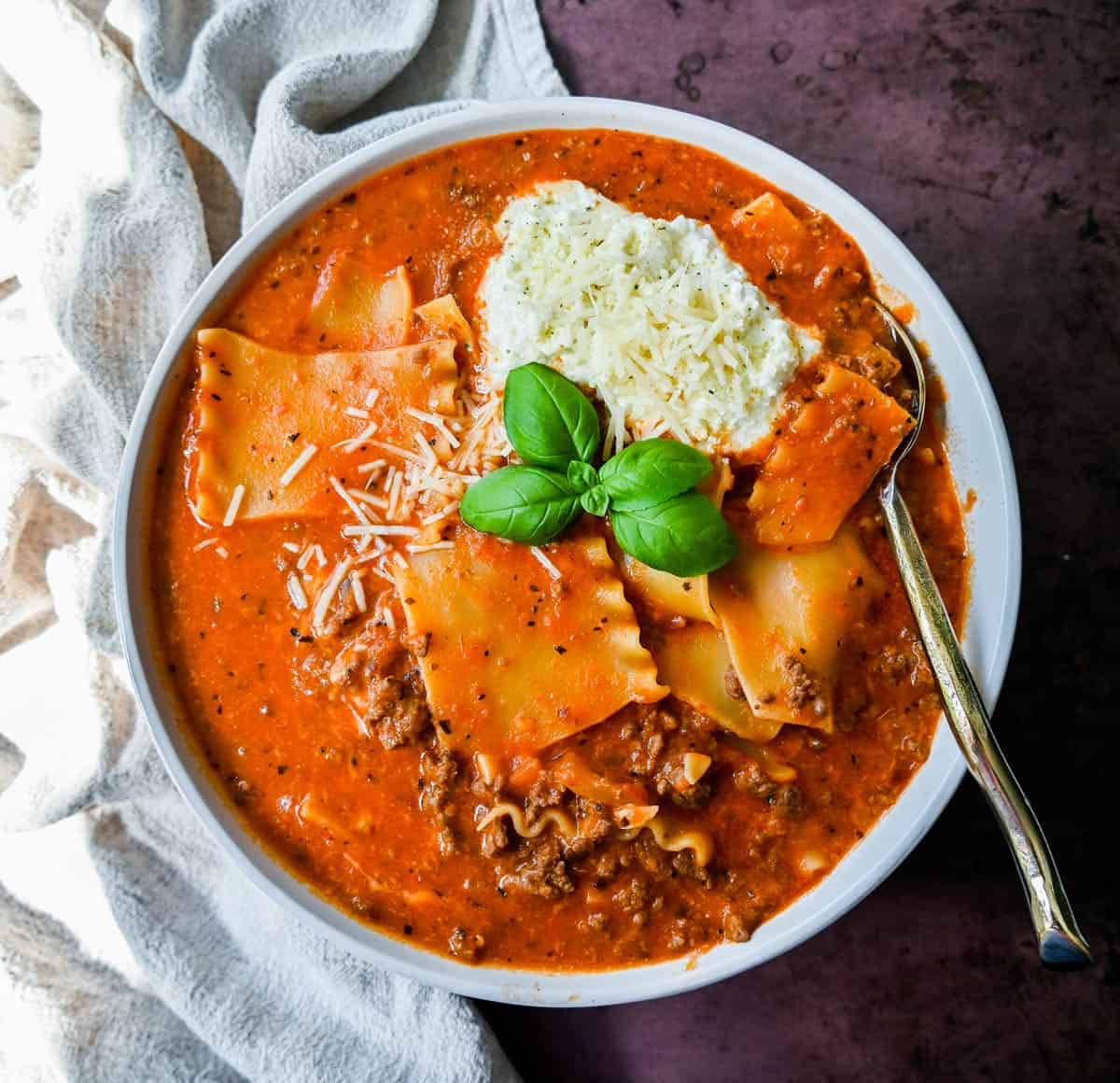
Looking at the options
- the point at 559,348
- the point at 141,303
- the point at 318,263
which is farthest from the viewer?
the point at 141,303

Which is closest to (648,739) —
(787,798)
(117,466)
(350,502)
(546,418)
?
(787,798)

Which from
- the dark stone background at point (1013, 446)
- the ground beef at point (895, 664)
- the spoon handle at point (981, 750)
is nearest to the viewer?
the spoon handle at point (981, 750)

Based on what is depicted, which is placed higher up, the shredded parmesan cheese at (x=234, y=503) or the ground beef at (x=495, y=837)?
the shredded parmesan cheese at (x=234, y=503)

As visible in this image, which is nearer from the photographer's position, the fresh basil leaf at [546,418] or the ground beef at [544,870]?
the fresh basil leaf at [546,418]

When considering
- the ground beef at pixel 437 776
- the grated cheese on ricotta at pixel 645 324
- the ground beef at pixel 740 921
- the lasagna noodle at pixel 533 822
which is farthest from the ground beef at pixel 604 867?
the grated cheese on ricotta at pixel 645 324

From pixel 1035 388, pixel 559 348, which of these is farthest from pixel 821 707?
pixel 1035 388

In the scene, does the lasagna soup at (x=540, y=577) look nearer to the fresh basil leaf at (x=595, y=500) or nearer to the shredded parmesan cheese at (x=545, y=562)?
the shredded parmesan cheese at (x=545, y=562)

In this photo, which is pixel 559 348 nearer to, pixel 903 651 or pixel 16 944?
pixel 903 651

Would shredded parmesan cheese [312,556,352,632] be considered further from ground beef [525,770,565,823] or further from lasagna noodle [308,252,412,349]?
ground beef [525,770,565,823]
